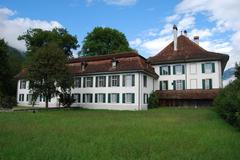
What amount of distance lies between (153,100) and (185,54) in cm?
871

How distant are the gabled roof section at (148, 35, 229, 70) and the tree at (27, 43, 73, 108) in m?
14.6

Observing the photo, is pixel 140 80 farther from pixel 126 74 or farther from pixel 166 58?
pixel 166 58

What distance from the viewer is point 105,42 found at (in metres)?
52.4

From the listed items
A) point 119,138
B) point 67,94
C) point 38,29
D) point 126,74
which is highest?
point 38,29

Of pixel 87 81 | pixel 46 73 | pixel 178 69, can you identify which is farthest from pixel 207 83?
pixel 46 73

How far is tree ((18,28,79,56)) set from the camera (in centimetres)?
5181

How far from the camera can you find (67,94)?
121 feet

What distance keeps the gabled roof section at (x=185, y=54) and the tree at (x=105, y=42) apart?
13.3m

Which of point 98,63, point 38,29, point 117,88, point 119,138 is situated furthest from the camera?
point 38,29

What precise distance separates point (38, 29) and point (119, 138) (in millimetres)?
47602

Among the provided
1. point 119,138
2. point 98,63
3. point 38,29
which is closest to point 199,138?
point 119,138

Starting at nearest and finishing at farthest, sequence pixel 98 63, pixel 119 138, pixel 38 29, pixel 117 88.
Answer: pixel 119 138
pixel 117 88
pixel 98 63
pixel 38 29

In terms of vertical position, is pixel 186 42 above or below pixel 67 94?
above

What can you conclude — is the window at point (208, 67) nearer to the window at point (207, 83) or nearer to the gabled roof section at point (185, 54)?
the gabled roof section at point (185, 54)
